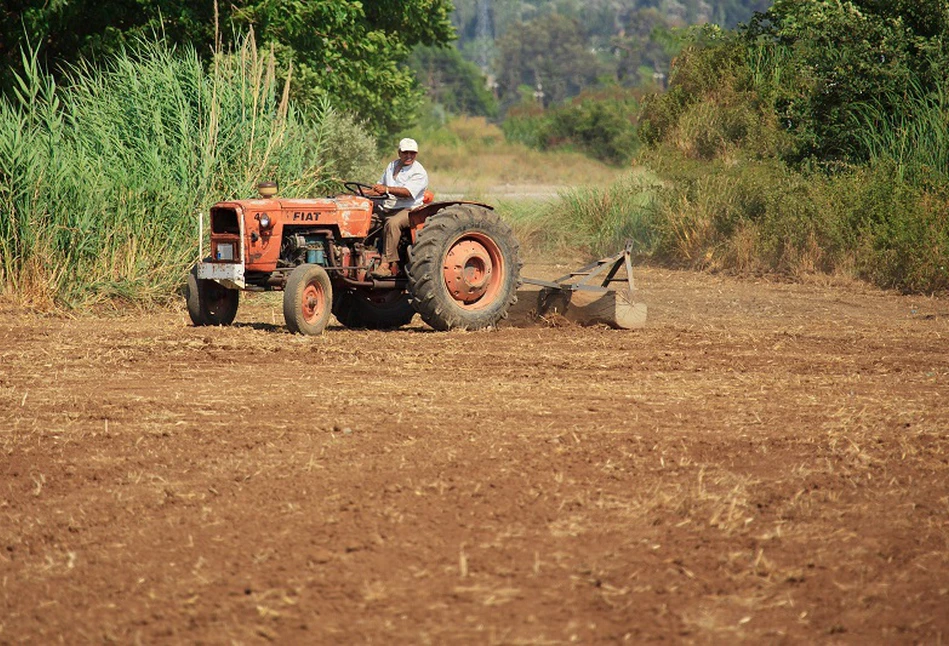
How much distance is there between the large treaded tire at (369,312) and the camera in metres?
12.2

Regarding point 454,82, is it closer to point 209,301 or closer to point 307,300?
point 209,301

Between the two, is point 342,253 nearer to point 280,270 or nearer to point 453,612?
point 280,270

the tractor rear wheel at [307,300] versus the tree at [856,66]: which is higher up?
the tree at [856,66]

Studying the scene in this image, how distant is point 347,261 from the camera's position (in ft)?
37.1

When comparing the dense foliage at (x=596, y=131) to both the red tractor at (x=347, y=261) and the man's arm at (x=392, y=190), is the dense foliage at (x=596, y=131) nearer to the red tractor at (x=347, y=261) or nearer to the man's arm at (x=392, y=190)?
the red tractor at (x=347, y=261)

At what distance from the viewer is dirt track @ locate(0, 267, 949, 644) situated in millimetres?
4359

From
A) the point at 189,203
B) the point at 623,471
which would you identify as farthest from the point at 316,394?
the point at 189,203

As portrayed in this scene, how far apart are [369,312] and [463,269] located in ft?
3.79

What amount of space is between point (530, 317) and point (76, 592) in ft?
26.2

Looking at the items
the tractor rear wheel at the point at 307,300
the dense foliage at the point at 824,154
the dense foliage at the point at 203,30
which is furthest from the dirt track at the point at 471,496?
the dense foliage at the point at 203,30

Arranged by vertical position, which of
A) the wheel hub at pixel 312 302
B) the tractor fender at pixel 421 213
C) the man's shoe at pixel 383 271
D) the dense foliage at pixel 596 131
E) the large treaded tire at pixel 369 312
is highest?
the dense foliage at pixel 596 131

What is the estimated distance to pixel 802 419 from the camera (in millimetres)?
7359

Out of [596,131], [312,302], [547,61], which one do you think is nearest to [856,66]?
[312,302]

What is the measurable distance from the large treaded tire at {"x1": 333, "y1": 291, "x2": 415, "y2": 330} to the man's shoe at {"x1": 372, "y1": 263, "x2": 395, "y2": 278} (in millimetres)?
713
